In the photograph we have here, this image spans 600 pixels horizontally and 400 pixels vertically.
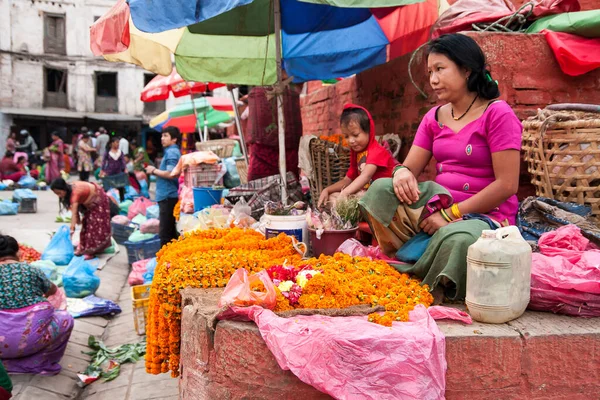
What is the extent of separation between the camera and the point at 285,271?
8.61 ft

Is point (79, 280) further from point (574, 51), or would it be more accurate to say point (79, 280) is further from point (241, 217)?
point (574, 51)

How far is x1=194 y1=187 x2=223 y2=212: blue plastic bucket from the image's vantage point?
19.1 ft

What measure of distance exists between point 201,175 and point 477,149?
4.12m

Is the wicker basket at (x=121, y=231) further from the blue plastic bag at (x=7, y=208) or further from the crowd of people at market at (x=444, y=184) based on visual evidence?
the crowd of people at market at (x=444, y=184)

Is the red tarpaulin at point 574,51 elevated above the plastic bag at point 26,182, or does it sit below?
above

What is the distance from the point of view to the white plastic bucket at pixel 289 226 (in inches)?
132

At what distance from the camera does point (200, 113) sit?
43.6ft

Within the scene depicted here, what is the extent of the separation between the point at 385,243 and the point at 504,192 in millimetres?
Answer: 678

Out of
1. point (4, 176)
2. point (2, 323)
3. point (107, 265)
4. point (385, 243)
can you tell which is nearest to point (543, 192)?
point (385, 243)

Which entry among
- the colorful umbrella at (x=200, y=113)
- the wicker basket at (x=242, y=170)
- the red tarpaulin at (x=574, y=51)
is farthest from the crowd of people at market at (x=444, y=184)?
the colorful umbrella at (x=200, y=113)

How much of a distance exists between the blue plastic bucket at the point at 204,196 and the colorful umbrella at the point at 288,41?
123 cm

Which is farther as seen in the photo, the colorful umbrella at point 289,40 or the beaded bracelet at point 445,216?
the colorful umbrella at point 289,40

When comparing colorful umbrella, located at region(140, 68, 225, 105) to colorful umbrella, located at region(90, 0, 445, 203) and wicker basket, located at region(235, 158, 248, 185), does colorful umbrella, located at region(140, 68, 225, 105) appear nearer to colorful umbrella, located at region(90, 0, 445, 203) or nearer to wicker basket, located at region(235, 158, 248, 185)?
wicker basket, located at region(235, 158, 248, 185)

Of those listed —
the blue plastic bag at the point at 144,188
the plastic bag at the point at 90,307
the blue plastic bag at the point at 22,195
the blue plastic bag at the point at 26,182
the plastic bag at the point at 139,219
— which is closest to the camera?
the plastic bag at the point at 90,307
